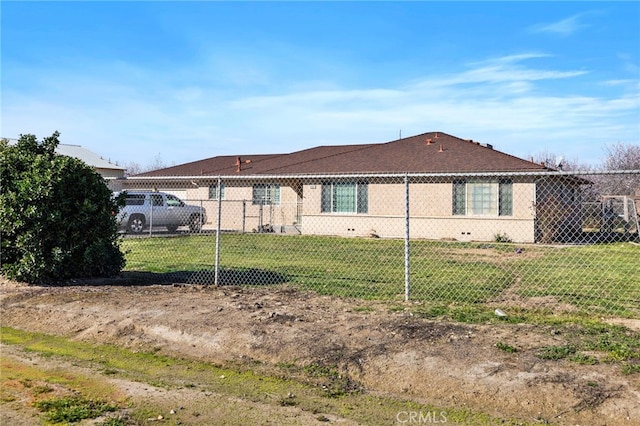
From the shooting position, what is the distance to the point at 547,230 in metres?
20.4

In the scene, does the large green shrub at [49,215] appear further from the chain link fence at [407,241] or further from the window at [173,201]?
the window at [173,201]

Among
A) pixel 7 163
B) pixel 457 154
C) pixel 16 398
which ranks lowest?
pixel 16 398

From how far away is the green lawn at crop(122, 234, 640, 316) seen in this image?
891cm

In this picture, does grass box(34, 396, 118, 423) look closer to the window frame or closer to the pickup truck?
the pickup truck

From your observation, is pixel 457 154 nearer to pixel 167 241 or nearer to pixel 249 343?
pixel 167 241

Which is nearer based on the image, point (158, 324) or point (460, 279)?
point (158, 324)

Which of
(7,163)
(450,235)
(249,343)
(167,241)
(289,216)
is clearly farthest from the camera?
(289,216)

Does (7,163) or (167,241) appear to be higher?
(7,163)

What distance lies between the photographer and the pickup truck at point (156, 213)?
2209cm

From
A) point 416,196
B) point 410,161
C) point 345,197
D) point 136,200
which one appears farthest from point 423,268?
point 136,200

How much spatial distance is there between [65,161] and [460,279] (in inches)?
287

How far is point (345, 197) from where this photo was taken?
24438 millimetres

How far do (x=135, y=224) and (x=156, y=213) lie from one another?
94 centimetres

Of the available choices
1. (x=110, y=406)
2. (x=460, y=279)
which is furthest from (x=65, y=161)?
(x=460, y=279)
